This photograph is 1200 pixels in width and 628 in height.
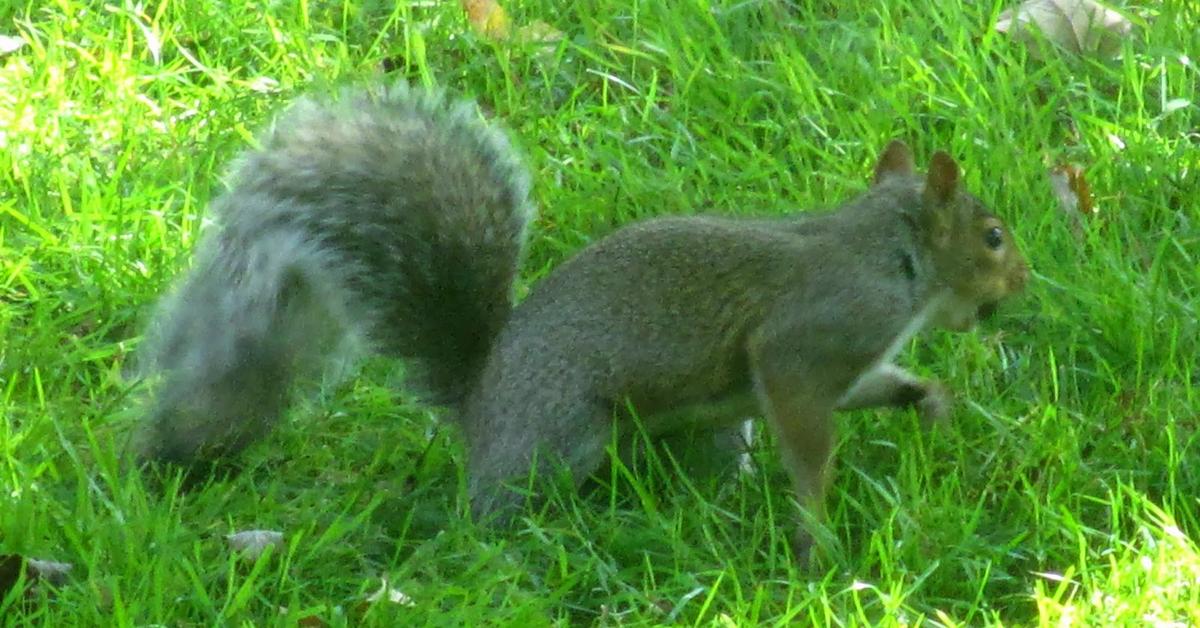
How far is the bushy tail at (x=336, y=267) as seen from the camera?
241 centimetres

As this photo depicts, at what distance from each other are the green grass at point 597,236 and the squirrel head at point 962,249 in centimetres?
15

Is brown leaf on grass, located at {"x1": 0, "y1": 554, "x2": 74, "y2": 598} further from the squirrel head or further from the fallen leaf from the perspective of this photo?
the squirrel head

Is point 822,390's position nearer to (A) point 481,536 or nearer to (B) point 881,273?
(B) point 881,273

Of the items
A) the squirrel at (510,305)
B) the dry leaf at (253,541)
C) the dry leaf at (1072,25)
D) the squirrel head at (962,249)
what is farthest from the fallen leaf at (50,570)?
the dry leaf at (1072,25)

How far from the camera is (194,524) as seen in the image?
2.37m

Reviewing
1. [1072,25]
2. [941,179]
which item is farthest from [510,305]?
[1072,25]

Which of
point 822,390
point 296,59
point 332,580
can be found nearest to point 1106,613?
point 822,390

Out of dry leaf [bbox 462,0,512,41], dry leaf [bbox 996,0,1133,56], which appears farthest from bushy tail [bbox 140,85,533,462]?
dry leaf [bbox 996,0,1133,56]

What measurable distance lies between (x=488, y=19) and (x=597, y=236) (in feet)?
2.30

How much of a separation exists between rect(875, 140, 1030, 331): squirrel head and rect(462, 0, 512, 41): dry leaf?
3.71 feet

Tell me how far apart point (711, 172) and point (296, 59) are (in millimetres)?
802

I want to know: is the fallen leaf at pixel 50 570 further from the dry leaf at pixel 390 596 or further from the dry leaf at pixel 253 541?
the dry leaf at pixel 390 596

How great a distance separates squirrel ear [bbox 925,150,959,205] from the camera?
2471mm

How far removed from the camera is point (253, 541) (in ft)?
7.55
